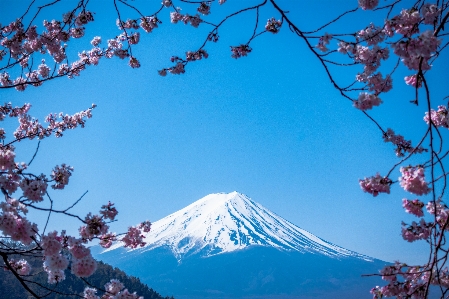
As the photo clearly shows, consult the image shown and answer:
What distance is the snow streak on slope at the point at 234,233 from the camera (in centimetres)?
17688

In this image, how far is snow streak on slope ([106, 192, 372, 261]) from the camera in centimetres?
17688

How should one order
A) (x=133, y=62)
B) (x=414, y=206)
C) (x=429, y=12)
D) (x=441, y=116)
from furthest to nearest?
1. (x=133, y=62)
2. (x=414, y=206)
3. (x=441, y=116)
4. (x=429, y=12)

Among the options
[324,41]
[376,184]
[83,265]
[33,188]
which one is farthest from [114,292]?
[324,41]

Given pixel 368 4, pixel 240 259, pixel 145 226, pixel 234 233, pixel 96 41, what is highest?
pixel 234 233

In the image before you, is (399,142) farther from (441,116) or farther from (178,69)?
(178,69)

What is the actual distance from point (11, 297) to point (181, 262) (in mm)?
153078

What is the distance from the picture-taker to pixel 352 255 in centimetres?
18288

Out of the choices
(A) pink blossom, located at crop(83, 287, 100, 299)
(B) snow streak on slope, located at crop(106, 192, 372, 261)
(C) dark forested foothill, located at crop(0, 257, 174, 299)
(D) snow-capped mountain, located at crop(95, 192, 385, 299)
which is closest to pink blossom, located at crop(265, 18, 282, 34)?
(A) pink blossom, located at crop(83, 287, 100, 299)

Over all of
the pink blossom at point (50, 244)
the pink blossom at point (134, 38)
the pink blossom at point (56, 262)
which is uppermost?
the pink blossom at point (134, 38)

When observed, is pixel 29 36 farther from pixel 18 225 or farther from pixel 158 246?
pixel 158 246

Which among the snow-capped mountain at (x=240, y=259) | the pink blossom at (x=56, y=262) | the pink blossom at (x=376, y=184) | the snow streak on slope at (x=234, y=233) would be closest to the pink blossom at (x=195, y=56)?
the pink blossom at (x=376, y=184)

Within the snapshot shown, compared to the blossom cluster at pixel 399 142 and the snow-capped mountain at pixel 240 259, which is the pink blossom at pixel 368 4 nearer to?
the blossom cluster at pixel 399 142

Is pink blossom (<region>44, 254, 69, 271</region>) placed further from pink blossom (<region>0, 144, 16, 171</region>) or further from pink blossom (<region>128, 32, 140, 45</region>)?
pink blossom (<region>128, 32, 140, 45</region>)

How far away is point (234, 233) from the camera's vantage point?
180 meters
